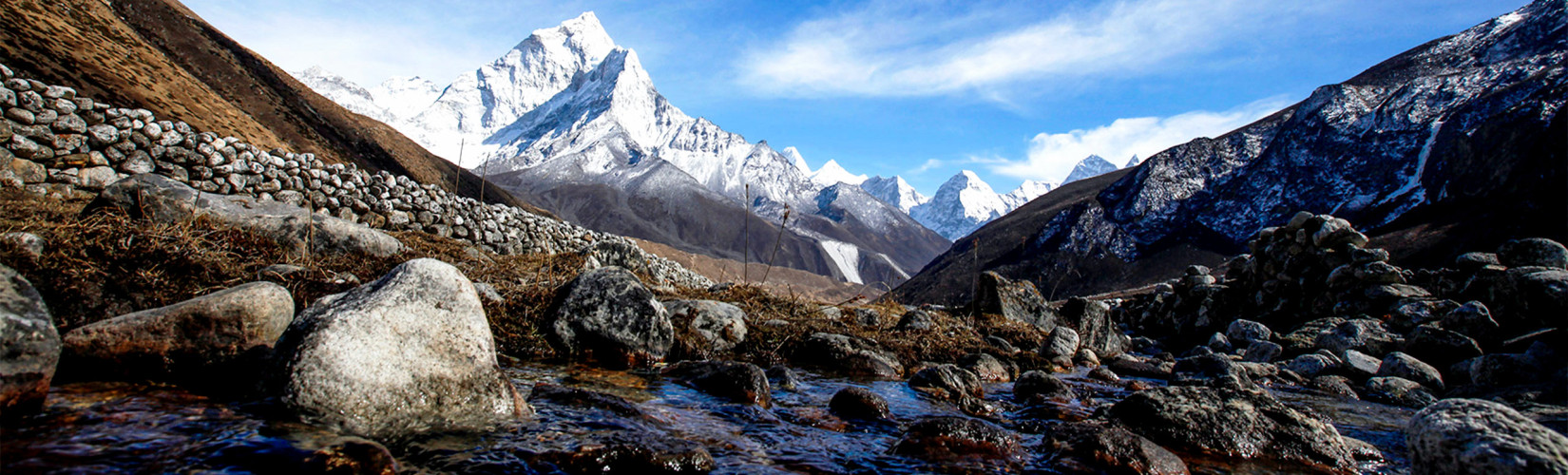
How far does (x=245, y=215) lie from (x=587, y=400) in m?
6.41

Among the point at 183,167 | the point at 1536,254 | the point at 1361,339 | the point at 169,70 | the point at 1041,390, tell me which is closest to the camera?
the point at 1041,390

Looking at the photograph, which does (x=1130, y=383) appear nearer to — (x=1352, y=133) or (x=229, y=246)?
(x=229, y=246)

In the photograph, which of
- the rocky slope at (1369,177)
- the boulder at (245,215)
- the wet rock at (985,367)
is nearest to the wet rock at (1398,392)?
the wet rock at (985,367)

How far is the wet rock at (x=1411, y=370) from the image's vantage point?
10.2 metres

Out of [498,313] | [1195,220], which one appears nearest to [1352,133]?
[1195,220]

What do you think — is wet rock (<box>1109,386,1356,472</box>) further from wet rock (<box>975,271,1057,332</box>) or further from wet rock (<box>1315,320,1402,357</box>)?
wet rock (<box>1315,320,1402,357</box>)

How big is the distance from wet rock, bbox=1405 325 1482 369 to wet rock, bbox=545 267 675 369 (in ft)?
48.9

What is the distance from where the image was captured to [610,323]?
23.7ft

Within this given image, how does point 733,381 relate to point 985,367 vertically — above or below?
above

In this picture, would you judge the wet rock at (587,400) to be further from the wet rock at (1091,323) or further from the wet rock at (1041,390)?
the wet rock at (1091,323)

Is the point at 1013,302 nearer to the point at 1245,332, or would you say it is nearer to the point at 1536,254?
the point at 1245,332

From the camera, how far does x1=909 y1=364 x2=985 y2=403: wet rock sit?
703 cm

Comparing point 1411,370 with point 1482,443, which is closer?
point 1482,443

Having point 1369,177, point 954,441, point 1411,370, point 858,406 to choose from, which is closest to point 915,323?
point 858,406
